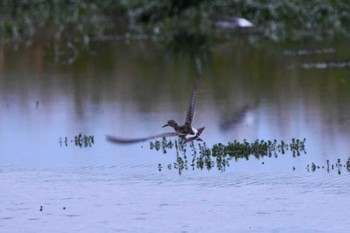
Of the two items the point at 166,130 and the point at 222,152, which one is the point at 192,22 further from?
the point at 222,152

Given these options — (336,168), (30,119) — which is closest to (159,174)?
(336,168)

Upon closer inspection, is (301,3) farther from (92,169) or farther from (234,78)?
(92,169)

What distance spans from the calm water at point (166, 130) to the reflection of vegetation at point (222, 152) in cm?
22

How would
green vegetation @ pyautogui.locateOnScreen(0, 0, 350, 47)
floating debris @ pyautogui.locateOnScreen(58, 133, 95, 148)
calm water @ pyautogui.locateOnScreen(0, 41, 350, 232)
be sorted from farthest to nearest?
1. green vegetation @ pyautogui.locateOnScreen(0, 0, 350, 47)
2. floating debris @ pyautogui.locateOnScreen(58, 133, 95, 148)
3. calm water @ pyautogui.locateOnScreen(0, 41, 350, 232)

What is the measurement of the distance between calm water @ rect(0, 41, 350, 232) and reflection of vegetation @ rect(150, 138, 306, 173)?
0.22 meters

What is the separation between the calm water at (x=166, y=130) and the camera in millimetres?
14367

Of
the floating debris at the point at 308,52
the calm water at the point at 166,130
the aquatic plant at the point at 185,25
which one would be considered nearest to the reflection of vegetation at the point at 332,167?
the calm water at the point at 166,130

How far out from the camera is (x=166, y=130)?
2005 cm

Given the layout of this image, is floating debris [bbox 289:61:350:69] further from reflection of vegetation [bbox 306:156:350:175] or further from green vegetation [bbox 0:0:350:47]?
reflection of vegetation [bbox 306:156:350:175]

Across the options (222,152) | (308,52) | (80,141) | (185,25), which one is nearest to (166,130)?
(80,141)

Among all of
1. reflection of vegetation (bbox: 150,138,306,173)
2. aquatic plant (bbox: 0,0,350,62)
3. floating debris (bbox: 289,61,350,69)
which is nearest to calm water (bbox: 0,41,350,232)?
floating debris (bbox: 289,61,350,69)

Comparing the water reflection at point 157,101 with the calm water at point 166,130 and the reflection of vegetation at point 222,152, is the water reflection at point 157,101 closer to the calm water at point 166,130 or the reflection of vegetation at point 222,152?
the calm water at point 166,130

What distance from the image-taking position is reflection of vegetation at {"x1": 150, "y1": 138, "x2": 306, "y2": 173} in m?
17.4

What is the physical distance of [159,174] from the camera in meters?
16.9
